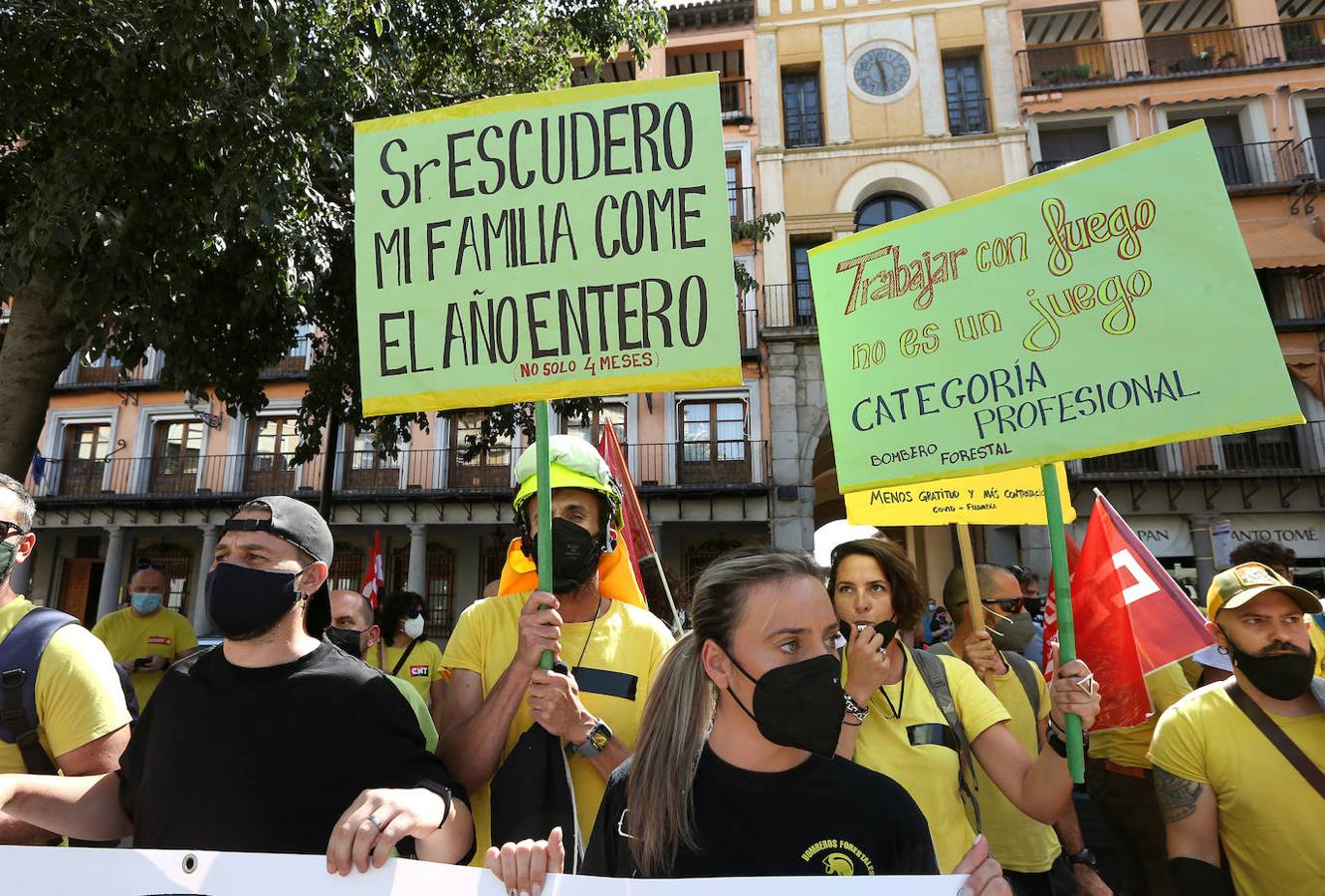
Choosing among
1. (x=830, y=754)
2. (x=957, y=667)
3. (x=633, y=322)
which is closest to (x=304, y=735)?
(x=830, y=754)

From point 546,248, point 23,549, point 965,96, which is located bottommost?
point 23,549

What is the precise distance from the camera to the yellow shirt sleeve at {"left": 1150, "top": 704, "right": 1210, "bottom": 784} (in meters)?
2.46

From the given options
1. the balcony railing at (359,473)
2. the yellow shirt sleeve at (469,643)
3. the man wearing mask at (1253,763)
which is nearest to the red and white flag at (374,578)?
the yellow shirt sleeve at (469,643)

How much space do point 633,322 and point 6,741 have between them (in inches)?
79.4

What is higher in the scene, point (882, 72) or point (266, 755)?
point (882, 72)

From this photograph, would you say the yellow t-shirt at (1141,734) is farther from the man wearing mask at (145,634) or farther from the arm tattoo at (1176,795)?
the man wearing mask at (145,634)

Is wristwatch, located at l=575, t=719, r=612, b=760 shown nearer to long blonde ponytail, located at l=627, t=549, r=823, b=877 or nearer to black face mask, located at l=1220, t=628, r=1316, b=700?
long blonde ponytail, located at l=627, t=549, r=823, b=877

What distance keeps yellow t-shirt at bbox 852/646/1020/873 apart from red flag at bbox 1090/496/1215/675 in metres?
1.35

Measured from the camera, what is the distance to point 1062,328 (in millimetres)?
2539

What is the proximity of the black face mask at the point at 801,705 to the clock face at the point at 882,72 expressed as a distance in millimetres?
19941

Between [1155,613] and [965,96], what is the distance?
18829 millimetres

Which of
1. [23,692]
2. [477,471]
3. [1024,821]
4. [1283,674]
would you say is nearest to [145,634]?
[23,692]

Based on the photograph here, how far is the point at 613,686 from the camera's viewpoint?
2188 millimetres

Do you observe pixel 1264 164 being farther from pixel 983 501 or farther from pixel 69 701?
pixel 69 701
